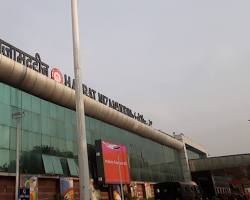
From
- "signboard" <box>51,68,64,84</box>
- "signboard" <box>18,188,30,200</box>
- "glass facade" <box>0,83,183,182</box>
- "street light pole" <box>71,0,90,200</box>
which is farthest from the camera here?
"signboard" <box>51,68,64,84</box>

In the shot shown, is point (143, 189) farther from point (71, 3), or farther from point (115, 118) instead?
point (71, 3)

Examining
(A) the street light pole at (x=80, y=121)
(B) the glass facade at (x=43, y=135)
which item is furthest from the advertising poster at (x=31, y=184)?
(A) the street light pole at (x=80, y=121)

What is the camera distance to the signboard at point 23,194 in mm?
29125

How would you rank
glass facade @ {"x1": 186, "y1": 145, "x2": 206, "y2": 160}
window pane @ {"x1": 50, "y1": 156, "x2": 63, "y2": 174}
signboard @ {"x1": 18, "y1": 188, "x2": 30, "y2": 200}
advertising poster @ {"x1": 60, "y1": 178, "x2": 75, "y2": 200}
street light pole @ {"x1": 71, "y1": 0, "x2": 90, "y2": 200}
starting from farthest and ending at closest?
glass facade @ {"x1": 186, "y1": 145, "x2": 206, "y2": 160}, window pane @ {"x1": 50, "y1": 156, "x2": 63, "y2": 174}, advertising poster @ {"x1": 60, "y1": 178, "x2": 75, "y2": 200}, signboard @ {"x1": 18, "y1": 188, "x2": 30, "y2": 200}, street light pole @ {"x1": 71, "y1": 0, "x2": 90, "y2": 200}

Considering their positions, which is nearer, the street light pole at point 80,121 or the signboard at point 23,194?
the street light pole at point 80,121

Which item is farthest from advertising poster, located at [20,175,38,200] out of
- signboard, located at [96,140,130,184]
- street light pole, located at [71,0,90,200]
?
street light pole, located at [71,0,90,200]

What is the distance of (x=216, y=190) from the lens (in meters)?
56.0

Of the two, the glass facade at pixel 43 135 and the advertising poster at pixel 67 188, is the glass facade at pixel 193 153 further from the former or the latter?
the advertising poster at pixel 67 188

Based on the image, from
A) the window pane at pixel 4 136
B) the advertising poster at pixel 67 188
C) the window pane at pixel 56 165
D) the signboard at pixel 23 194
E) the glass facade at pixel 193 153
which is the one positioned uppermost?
the glass facade at pixel 193 153

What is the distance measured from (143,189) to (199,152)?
48.0 m

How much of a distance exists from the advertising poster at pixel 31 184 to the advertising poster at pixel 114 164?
1117 cm

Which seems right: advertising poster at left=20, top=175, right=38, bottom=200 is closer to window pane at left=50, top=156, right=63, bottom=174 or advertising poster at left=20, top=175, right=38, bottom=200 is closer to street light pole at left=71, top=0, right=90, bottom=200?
window pane at left=50, top=156, right=63, bottom=174

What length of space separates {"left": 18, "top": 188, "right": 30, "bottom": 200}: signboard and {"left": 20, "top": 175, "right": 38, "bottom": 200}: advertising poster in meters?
1.18

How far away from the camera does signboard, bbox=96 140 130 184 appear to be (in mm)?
42875
